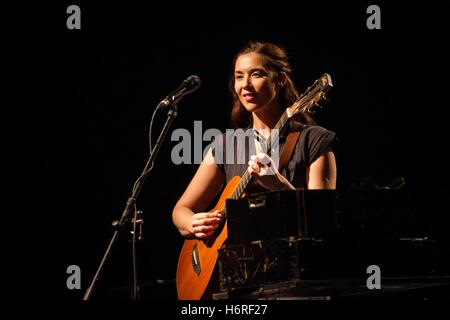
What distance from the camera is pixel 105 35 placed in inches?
172

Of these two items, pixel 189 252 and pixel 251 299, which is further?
pixel 189 252

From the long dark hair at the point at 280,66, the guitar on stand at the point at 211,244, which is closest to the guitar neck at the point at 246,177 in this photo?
the guitar on stand at the point at 211,244

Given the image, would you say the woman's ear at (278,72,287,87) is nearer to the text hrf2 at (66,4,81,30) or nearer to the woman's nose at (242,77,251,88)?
the woman's nose at (242,77,251,88)

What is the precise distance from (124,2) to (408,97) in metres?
2.15

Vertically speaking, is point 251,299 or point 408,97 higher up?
point 408,97

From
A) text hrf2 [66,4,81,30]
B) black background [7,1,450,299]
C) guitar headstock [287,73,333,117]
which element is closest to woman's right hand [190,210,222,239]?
guitar headstock [287,73,333,117]

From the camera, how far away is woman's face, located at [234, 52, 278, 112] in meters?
3.10

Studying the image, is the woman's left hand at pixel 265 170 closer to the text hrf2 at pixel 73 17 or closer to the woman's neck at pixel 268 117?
the woman's neck at pixel 268 117

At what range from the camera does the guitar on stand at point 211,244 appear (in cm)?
282

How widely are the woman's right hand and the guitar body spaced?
45 millimetres

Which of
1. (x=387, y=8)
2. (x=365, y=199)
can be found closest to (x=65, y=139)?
(x=387, y=8)

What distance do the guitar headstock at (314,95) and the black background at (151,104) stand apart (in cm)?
105
